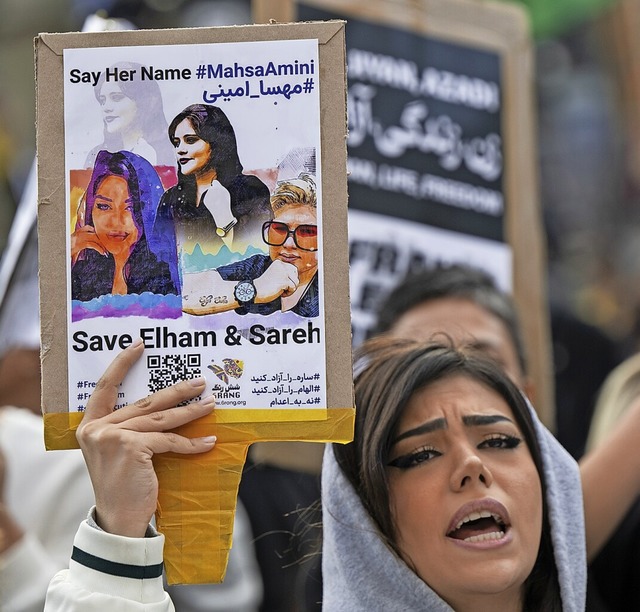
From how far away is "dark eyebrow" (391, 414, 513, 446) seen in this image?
2.15m

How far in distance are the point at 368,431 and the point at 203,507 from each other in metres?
0.45

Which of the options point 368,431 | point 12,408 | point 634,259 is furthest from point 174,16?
point 368,431

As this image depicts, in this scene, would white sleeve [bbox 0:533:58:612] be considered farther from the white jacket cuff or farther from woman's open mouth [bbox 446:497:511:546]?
woman's open mouth [bbox 446:497:511:546]

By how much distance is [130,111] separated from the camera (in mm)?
1889

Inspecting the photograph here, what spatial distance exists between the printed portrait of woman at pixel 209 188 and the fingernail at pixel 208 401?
0.75 feet

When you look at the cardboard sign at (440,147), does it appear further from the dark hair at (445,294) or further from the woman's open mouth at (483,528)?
the woman's open mouth at (483,528)

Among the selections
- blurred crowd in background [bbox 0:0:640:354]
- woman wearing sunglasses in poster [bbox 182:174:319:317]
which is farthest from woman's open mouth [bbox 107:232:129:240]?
blurred crowd in background [bbox 0:0:640:354]

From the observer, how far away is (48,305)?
1.86 metres

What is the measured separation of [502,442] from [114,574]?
76 cm

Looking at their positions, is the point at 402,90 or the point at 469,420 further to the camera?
the point at 402,90

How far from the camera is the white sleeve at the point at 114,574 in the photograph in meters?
1.80

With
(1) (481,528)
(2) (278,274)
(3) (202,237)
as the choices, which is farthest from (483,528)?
(3) (202,237)

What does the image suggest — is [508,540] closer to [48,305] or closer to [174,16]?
[48,305]


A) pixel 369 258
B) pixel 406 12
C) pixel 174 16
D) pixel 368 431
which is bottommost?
pixel 368 431
